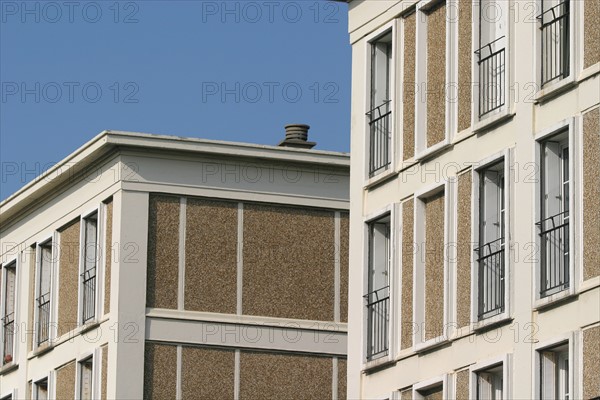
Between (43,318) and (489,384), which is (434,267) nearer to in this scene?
(489,384)

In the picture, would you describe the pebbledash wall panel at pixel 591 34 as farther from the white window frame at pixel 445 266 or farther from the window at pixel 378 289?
the window at pixel 378 289

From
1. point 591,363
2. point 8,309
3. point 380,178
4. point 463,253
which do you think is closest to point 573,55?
point 463,253

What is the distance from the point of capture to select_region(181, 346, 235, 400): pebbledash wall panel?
38812 mm

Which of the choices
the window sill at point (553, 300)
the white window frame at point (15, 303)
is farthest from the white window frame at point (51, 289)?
the window sill at point (553, 300)

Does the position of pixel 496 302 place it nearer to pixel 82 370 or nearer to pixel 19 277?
pixel 82 370

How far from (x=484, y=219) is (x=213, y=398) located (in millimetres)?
11893

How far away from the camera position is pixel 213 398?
1531 inches

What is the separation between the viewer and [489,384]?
91.6ft

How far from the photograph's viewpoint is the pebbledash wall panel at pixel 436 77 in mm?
29953

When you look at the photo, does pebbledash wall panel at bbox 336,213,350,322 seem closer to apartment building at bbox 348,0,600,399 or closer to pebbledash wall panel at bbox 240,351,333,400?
pebbledash wall panel at bbox 240,351,333,400

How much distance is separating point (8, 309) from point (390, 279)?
53.8 ft

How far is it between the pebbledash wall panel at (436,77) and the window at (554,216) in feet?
10.3

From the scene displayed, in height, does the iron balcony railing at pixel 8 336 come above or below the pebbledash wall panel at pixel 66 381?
above

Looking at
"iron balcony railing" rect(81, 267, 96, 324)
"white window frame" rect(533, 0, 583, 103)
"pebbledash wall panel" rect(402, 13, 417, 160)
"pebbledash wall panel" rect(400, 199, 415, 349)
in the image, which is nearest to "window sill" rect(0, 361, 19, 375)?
"iron balcony railing" rect(81, 267, 96, 324)
